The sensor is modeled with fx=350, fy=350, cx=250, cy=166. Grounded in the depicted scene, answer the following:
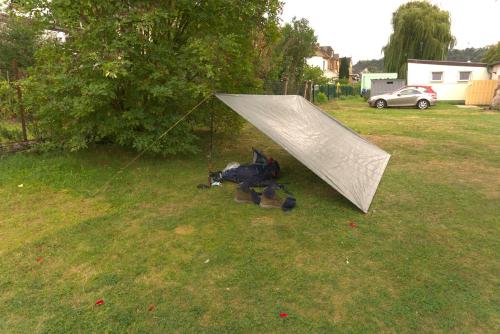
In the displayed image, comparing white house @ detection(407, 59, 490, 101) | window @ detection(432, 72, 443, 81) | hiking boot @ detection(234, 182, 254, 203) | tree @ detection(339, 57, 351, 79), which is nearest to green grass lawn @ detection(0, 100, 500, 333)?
hiking boot @ detection(234, 182, 254, 203)

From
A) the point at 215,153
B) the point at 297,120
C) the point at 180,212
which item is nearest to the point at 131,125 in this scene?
the point at 215,153

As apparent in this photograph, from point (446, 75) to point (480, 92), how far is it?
2.51 meters

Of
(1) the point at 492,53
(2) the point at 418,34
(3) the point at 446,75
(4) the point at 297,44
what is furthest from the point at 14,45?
(1) the point at 492,53

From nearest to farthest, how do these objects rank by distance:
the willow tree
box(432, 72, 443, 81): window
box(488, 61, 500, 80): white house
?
1. box(488, 61, 500, 80): white house
2. box(432, 72, 443, 81): window
3. the willow tree

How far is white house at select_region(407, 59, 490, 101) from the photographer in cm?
2078

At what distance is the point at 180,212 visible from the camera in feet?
13.9

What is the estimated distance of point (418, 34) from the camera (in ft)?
85.8

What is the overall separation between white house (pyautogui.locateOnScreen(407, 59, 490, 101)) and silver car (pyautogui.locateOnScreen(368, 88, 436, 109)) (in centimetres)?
452

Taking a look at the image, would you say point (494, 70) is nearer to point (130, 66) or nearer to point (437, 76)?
point (437, 76)

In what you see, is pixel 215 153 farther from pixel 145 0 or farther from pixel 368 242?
pixel 368 242

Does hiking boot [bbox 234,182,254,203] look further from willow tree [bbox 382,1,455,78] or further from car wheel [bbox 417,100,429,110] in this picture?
willow tree [bbox 382,1,455,78]

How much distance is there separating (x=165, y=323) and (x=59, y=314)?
78 cm

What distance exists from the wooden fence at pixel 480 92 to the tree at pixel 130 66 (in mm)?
17131

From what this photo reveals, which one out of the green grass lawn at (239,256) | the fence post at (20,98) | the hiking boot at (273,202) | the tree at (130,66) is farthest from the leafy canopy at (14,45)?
the hiking boot at (273,202)
